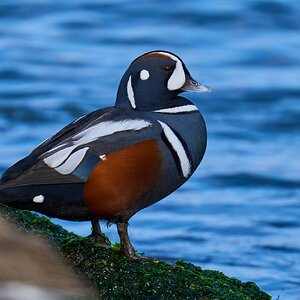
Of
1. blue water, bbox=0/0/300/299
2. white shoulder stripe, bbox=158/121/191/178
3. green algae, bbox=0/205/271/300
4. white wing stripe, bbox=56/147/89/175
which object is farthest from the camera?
blue water, bbox=0/0/300/299

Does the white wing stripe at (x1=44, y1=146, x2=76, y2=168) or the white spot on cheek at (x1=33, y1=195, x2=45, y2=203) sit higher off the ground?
the white wing stripe at (x1=44, y1=146, x2=76, y2=168)

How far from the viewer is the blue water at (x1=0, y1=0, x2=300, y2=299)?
426 inches

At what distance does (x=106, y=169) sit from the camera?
6.71 m

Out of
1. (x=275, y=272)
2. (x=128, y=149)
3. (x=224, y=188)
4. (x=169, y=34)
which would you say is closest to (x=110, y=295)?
(x=128, y=149)

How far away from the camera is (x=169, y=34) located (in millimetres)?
17250

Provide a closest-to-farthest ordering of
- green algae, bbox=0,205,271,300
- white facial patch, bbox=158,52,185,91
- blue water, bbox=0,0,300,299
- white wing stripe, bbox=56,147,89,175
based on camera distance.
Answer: green algae, bbox=0,205,271,300, white wing stripe, bbox=56,147,89,175, white facial patch, bbox=158,52,185,91, blue water, bbox=0,0,300,299

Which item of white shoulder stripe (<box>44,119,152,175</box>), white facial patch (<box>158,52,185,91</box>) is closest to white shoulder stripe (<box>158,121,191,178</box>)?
white shoulder stripe (<box>44,119,152,175</box>)

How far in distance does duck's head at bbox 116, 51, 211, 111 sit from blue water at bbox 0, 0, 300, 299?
8.23 feet

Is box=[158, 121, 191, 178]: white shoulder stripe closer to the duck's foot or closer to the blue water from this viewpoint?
the duck's foot

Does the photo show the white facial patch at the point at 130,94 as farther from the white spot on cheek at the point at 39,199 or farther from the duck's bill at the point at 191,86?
the white spot on cheek at the point at 39,199

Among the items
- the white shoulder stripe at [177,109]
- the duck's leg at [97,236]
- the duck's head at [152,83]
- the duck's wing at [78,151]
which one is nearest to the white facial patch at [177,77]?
the duck's head at [152,83]

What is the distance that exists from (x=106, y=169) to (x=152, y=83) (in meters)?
0.70

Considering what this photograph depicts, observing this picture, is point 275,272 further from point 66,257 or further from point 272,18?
point 272,18

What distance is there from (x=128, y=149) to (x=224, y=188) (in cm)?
551
